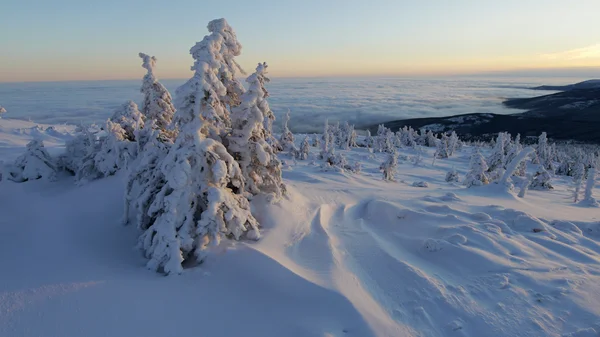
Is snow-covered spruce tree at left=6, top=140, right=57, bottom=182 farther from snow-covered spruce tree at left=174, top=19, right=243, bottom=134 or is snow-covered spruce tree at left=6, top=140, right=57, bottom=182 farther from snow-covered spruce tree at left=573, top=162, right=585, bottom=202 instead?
snow-covered spruce tree at left=573, top=162, right=585, bottom=202

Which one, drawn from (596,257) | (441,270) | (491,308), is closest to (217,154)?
(441,270)

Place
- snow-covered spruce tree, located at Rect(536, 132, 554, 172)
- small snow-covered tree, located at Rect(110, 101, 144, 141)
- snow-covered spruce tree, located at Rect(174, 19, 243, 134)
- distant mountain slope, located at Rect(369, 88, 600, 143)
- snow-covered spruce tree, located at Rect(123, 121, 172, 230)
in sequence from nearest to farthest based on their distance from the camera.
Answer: snow-covered spruce tree, located at Rect(174, 19, 243, 134) < snow-covered spruce tree, located at Rect(123, 121, 172, 230) < small snow-covered tree, located at Rect(110, 101, 144, 141) < snow-covered spruce tree, located at Rect(536, 132, 554, 172) < distant mountain slope, located at Rect(369, 88, 600, 143)

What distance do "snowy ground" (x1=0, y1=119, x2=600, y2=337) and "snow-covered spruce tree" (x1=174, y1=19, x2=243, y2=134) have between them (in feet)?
9.77

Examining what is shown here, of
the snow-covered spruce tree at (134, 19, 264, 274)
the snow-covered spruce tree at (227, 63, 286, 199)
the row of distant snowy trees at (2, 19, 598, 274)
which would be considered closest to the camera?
the snow-covered spruce tree at (134, 19, 264, 274)

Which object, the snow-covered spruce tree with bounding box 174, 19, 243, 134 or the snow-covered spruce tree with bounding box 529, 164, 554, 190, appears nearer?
the snow-covered spruce tree with bounding box 174, 19, 243, 134

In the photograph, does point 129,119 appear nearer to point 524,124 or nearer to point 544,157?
point 544,157

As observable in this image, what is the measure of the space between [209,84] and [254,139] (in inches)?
94.1

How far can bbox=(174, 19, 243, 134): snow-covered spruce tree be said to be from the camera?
713cm

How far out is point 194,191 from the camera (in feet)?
23.7

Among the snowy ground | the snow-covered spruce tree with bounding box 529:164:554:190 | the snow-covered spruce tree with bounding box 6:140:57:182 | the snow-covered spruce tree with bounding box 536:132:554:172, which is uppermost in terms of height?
the snow-covered spruce tree with bounding box 6:140:57:182

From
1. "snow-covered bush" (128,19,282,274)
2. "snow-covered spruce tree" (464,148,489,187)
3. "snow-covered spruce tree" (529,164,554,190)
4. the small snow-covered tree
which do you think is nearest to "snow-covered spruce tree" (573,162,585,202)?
"snow-covered spruce tree" (464,148,489,187)

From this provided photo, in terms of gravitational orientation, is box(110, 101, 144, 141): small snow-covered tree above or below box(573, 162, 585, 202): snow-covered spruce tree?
above

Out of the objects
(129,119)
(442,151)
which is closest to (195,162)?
(129,119)

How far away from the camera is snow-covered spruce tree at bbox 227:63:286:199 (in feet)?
28.8
